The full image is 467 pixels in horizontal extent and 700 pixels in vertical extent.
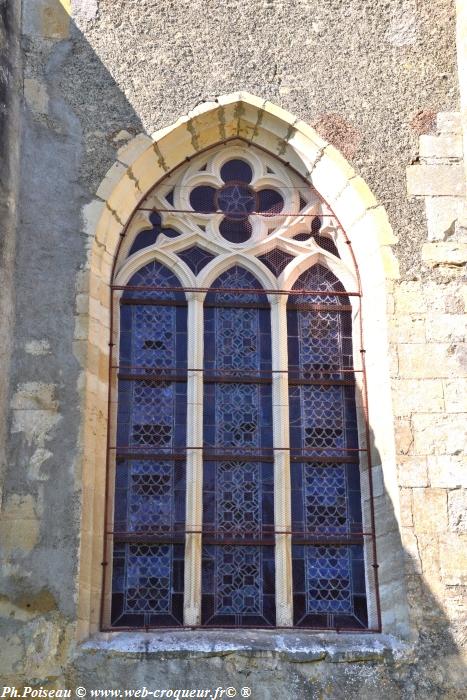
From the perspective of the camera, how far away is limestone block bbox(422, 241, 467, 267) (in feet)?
22.9

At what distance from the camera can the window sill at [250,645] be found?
606 cm

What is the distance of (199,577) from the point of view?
6.54 metres

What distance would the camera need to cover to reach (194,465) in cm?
676

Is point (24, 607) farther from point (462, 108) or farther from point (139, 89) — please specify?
point (462, 108)

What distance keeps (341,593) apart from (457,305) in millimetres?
1910

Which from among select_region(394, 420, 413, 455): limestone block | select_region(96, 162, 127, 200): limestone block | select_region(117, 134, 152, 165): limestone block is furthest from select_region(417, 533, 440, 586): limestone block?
select_region(117, 134, 152, 165): limestone block

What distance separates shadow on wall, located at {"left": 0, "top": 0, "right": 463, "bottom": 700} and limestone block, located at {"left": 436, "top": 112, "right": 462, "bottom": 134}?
53.2 inches

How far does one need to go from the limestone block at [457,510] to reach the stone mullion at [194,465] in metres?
1.48

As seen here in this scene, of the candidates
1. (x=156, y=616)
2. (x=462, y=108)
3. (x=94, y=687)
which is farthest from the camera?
(x=462, y=108)

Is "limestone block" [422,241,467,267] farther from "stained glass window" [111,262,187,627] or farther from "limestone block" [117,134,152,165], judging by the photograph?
"limestone block" [117,134,152,165]

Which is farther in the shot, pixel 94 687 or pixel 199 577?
pixel 199 577

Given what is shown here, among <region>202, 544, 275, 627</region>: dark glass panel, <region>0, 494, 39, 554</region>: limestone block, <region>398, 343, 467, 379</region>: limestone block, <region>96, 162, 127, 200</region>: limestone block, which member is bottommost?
<region>202, 544, 275, 627</region>: dark glass panel

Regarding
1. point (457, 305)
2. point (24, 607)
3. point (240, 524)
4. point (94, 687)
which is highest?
point (457, 305)

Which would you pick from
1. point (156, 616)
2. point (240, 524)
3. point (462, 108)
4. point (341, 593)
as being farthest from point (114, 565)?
point (462, 108)
